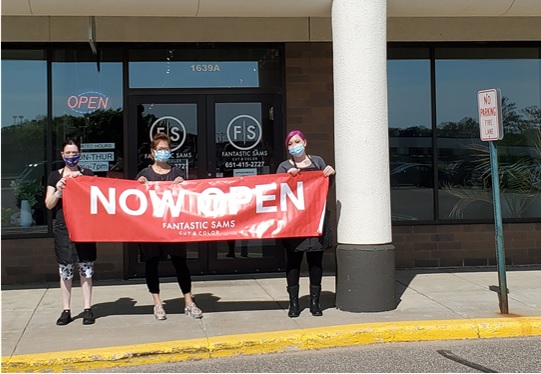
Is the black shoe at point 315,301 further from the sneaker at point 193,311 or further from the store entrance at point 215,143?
the store entrance at point 215,143

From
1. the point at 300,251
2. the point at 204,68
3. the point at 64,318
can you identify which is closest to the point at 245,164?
the point at 204,68

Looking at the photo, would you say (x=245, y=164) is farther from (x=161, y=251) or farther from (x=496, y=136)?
(x=496, y=136)

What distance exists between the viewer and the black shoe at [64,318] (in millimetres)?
7062

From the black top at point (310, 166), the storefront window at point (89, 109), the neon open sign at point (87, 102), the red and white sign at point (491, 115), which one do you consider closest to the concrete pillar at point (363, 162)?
the black top at point (310, 166)

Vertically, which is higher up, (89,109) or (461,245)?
(89,109)

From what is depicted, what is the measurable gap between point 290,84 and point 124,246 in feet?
11.6

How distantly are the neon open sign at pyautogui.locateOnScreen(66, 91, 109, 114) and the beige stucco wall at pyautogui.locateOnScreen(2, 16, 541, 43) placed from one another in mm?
805

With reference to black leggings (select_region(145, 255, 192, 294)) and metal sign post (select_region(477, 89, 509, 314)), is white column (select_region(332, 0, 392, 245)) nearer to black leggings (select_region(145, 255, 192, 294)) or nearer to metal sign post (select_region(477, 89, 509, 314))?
metal sign post (select_region(477, 89, 509, 314))

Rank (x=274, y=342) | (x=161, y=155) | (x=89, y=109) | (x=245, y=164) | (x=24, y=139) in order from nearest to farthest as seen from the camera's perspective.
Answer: (x=274, y=342) < (x=161, y=155) < (x=24, y=139) < (x=89, y=109) < (x=245, y=164)

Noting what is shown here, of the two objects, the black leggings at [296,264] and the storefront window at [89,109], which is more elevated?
the storefront window at [89,109]

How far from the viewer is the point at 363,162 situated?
24.7 feet

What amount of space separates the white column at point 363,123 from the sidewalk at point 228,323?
1.10 metres

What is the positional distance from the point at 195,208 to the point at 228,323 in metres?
1.30

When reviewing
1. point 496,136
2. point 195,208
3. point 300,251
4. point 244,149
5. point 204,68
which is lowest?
point 300,251
